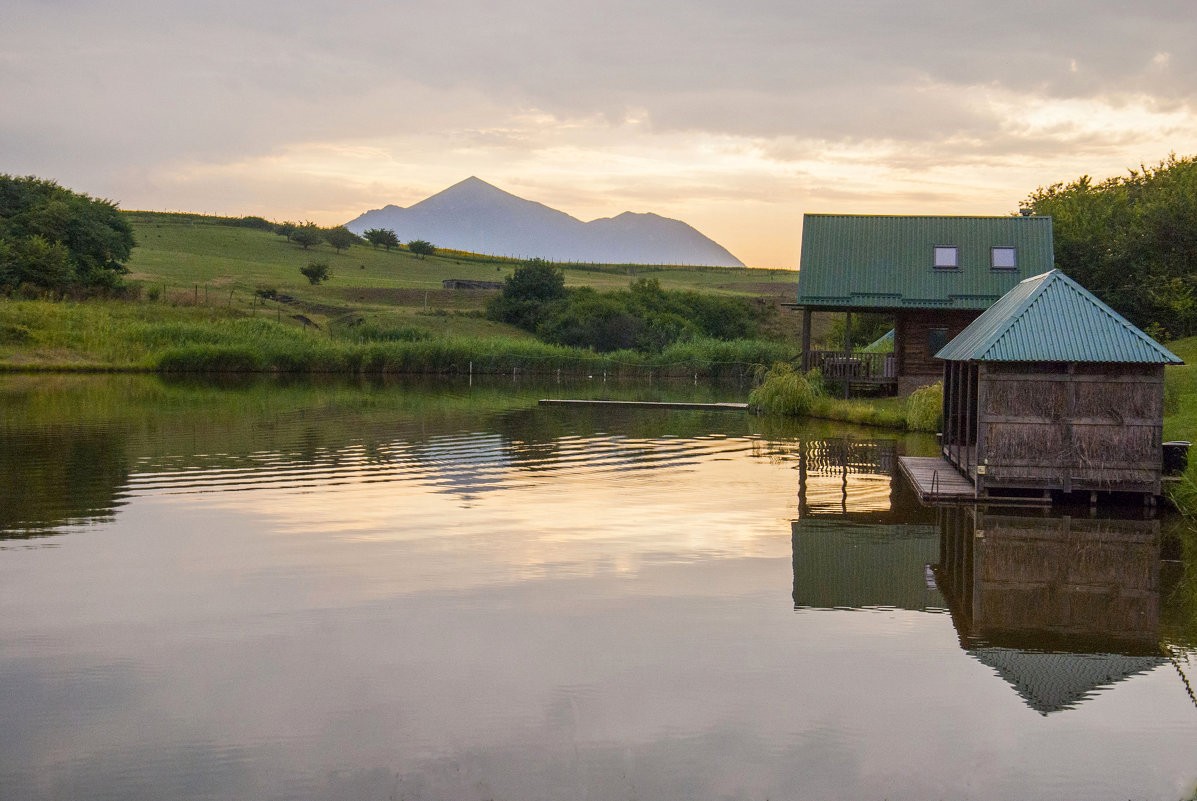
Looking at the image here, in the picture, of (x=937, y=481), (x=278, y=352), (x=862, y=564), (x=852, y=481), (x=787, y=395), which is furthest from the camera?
(x=278, y=352)

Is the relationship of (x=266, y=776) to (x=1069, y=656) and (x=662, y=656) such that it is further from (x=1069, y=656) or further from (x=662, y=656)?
(x=1069, y=656)

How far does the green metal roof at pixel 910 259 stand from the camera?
1532 inches

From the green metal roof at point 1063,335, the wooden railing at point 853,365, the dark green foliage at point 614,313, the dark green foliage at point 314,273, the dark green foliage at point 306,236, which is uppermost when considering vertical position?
the dark green foliage at point 306,236

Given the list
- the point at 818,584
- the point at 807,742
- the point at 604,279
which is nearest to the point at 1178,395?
the point at 818,584

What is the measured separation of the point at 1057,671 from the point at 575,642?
174 inches

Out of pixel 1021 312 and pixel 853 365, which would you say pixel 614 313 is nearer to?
pixel 853 365

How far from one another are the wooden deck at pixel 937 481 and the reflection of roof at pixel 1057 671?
882 centimetres

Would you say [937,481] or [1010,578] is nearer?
[1010,578]

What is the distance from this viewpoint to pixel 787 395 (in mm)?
38281

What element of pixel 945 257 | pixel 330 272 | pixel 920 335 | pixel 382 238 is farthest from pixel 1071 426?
pixel 382 238

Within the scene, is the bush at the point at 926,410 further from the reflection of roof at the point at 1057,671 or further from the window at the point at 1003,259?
the reflection of roof at the point at 1057,671

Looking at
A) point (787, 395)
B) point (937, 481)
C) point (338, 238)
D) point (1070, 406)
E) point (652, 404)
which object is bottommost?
point (937, 481)

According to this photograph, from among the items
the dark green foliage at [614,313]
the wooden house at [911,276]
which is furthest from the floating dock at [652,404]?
the dark green foliage at [614,313]

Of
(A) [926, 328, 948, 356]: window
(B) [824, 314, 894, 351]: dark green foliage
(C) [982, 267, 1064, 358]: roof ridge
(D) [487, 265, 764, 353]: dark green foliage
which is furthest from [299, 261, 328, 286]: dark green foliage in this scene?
(C) [982, 267, 1064, 358]: roof ridge
